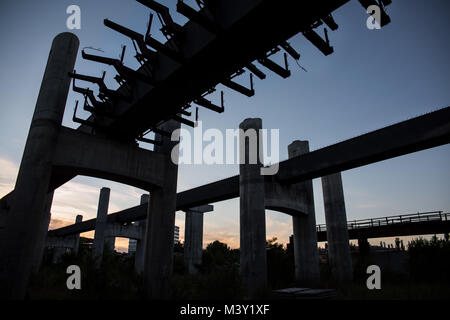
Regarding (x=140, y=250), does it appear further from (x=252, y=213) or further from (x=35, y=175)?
(x=35, y=175)

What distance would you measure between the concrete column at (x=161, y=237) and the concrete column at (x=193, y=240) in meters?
19.0

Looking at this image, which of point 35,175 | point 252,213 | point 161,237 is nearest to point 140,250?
point 252,213

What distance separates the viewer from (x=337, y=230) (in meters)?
21.5

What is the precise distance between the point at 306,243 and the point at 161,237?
11.2 metres

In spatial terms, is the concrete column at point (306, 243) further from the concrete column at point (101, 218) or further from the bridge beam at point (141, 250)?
the concrete column at point (101, 218)

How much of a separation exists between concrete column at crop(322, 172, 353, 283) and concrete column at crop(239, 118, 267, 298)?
740cm

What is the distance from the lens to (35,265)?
1802 centimetres

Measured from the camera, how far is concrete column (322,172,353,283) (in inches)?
816

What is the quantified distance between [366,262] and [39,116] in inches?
945

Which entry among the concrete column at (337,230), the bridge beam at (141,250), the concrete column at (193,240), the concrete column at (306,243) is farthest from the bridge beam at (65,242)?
the concrete column at (337,230)
